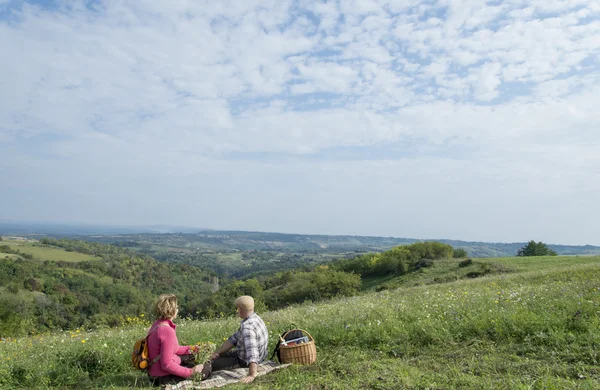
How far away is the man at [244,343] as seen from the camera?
21.1ft

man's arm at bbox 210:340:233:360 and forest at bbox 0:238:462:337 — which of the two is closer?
man's arm at bbox 210:340:233:360

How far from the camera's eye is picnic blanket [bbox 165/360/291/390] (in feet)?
19.1

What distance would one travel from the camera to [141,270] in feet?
470

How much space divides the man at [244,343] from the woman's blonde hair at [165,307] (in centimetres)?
103

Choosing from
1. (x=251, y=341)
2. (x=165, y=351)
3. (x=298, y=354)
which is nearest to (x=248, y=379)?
(x=251, y=341)

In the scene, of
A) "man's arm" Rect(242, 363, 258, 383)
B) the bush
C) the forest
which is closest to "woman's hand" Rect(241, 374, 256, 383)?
"man's arm" Rect(242, 363, 258, 383)

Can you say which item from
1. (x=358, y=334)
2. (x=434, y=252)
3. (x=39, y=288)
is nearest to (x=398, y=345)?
(x=358, y=334)

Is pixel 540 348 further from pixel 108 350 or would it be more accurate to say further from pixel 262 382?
pixel 108 350

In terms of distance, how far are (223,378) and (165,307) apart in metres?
1.46

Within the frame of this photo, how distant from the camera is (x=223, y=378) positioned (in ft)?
20.2

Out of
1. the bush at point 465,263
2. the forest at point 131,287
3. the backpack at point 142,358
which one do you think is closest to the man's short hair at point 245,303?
the backpack at point 142,358

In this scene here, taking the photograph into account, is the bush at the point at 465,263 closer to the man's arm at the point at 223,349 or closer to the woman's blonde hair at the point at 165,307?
the man's arm at the point at 223,349

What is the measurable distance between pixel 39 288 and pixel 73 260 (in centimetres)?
4353

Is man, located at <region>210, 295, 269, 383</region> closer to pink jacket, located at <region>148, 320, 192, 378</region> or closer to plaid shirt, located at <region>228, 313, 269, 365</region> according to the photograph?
plaid shirt, located at <region>228, 313, 269, 365</region>
